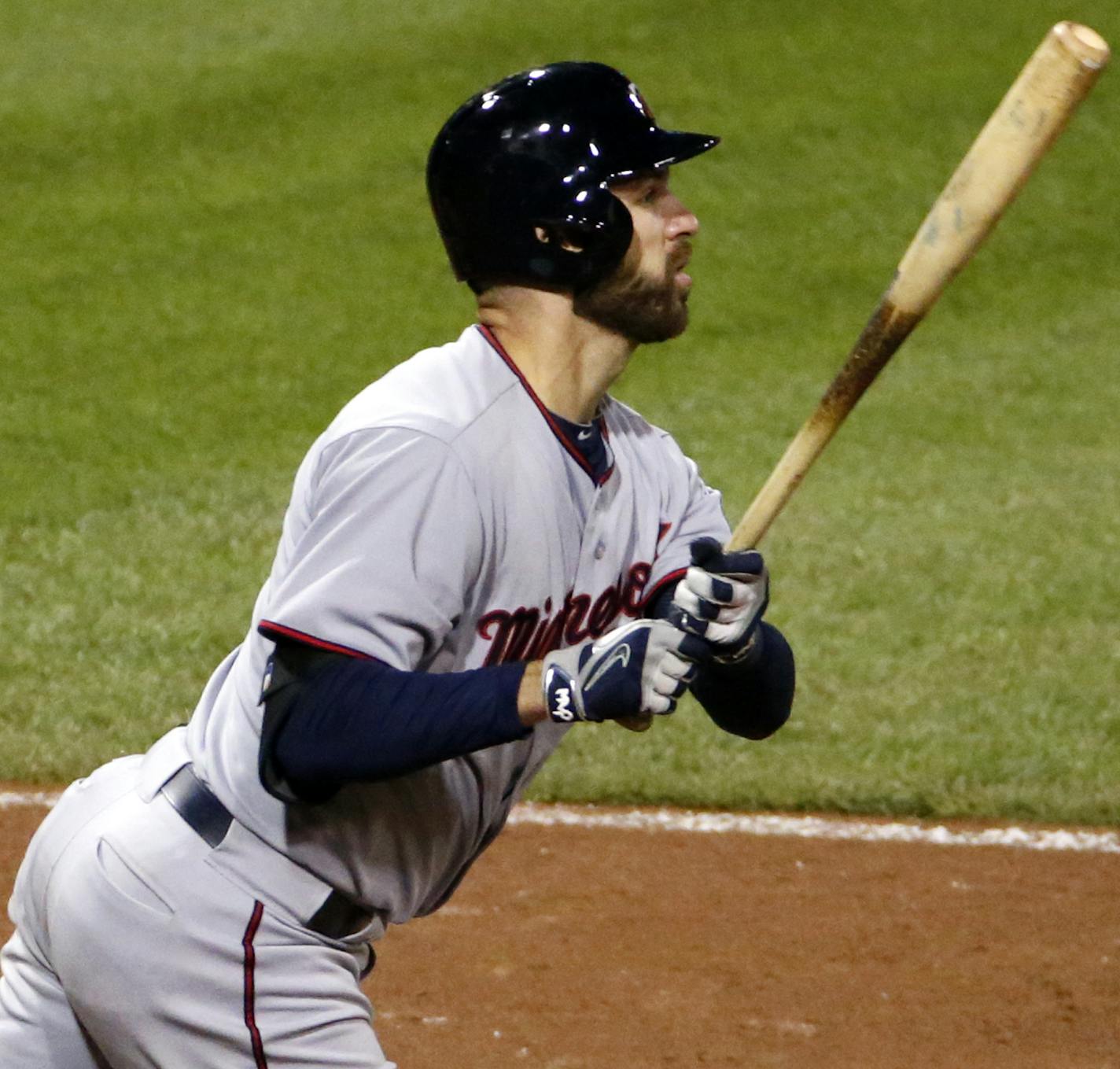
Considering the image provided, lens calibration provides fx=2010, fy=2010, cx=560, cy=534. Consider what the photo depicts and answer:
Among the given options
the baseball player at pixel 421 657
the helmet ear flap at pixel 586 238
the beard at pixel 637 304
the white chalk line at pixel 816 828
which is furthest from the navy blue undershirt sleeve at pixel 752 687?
the white chalk line at pixel 816 828

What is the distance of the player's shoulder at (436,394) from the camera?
2.56 meters

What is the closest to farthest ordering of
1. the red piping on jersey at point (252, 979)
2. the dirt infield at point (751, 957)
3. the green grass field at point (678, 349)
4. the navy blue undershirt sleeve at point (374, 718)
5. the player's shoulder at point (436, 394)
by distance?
the navy blue undershirt sleeve at point (374, 718)
the player's shoulder at point (436, 394)
the red piping on jersey at point (252, 979)
the dirt infield at point (751, 957)
the green grass field at point (678, 349)

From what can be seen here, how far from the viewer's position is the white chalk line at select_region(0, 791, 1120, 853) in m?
5.46

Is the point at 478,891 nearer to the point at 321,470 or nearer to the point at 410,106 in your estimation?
the point at 321,470

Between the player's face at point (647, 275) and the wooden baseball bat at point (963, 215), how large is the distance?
25cm

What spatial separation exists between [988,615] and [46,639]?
339cm

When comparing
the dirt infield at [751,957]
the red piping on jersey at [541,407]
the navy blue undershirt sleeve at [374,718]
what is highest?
the red piping on jersey at [541,407]

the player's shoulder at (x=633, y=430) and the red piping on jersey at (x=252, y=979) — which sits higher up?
the player's shoulder at (x=633, y=430)

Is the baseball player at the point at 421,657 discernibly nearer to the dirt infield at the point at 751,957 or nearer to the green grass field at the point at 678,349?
the dirt infield at the point at 751,957

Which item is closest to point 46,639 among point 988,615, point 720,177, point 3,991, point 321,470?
point 988,615

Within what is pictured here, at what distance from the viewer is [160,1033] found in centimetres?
272

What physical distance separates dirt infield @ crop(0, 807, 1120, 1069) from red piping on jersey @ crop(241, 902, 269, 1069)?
58.5 inches

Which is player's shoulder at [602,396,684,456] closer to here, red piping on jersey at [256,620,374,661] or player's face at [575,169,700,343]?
player's face at [575,169,700,343]

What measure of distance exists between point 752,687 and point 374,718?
703 mm
